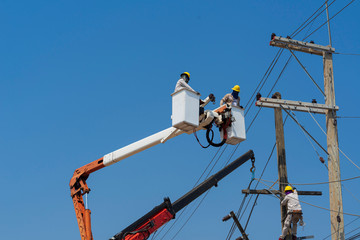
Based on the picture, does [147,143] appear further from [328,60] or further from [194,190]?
[328,60]

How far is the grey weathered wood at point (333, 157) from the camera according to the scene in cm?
2059

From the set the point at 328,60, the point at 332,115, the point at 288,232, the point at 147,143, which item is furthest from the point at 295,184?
the point at 147,143

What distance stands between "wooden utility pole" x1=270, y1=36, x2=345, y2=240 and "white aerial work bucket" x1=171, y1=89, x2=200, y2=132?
8039 mm

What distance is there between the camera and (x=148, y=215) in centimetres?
1691

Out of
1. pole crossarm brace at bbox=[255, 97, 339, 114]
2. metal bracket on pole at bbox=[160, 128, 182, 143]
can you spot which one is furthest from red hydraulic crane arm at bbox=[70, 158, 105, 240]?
pole crossarm brace at bbox=[255, 97, 339, 114]

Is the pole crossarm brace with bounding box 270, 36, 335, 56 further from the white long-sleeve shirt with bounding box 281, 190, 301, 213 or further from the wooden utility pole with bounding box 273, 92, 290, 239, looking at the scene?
the white long-sleeve shirt with bounding box 281, 190, 301, 213

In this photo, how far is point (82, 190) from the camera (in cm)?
1802

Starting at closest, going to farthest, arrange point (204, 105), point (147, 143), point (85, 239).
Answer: point (204, 105) < point (147, 143) < point (85, 239)

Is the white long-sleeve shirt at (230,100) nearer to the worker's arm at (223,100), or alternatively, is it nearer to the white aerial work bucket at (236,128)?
the worker's arm at (223,100)

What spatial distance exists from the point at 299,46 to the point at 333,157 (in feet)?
Result: 12.1

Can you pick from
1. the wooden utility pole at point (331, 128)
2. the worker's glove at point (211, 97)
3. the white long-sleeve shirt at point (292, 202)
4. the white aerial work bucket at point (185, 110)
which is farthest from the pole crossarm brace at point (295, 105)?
the white aerial work bucket at point (185, 110)

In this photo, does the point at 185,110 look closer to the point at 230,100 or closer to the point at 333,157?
the point at 230,100

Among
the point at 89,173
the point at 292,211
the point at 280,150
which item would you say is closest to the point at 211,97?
the point at 89,173

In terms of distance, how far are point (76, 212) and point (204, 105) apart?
5.24m
